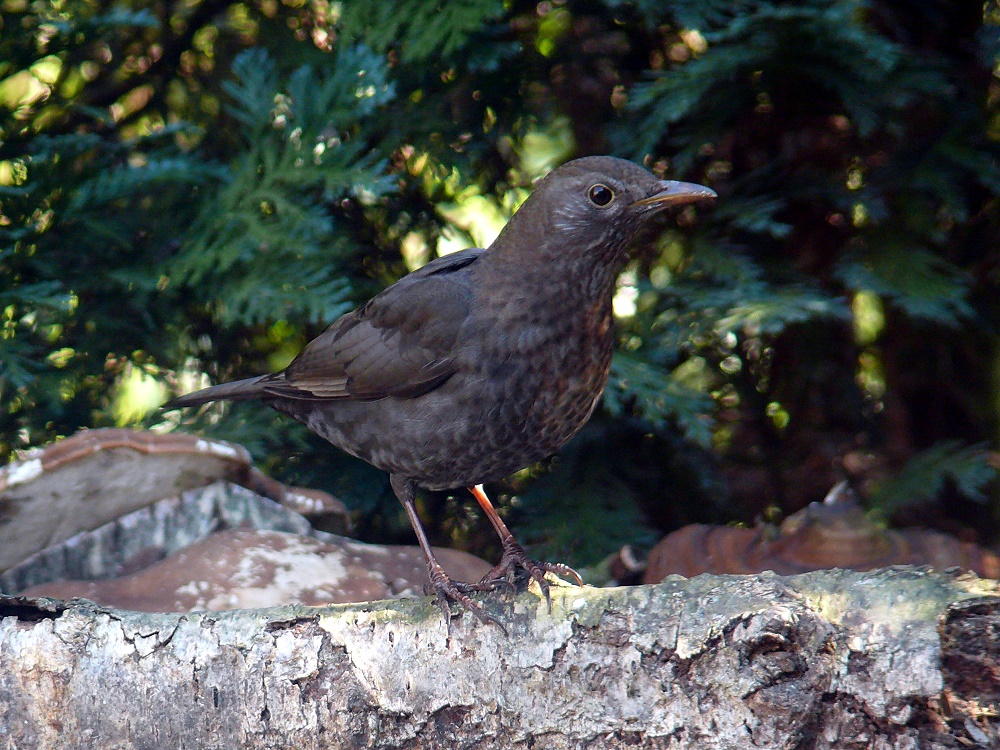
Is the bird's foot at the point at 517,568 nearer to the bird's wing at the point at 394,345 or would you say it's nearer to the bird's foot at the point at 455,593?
the bird's foot at the point at 455,593

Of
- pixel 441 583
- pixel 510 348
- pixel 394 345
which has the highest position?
pixel 510 348

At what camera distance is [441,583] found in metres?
2.07

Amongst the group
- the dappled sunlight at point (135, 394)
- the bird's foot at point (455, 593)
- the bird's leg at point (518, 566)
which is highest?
the bird's foot at point (455, 593)

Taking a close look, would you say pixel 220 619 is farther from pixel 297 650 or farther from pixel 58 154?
pixel 58 154

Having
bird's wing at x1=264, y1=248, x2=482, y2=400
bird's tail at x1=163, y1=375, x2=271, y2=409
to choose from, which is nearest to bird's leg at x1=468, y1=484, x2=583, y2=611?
bird's wing at x1=264, y1=248, x2=482, y2=400

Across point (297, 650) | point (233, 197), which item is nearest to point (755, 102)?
point (233, 197)

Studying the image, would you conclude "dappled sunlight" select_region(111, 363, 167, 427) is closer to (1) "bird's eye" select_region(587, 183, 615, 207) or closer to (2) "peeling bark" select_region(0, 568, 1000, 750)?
(2) "peeling bark" select_region(0, 568, 1000, 750)

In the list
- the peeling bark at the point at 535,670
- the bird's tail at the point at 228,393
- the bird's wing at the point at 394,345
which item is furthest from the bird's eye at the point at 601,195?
the bird's tail at the point at 228,393

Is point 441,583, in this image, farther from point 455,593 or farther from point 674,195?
point 674,195

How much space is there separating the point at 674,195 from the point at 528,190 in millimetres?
1498

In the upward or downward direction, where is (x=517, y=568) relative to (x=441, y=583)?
downward

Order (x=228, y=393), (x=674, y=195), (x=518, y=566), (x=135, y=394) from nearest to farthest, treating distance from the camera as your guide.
Result: (x=674, y=195) < (x=518, y=566) < (x=228, y=393) < (x=135, y=394)

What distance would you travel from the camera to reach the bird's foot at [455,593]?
1.82 m

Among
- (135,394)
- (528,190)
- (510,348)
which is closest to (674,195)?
(510,348)
